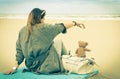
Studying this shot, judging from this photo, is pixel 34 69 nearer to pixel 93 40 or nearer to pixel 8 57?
pixel 8 57

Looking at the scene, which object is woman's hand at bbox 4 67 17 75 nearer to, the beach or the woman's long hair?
the beach

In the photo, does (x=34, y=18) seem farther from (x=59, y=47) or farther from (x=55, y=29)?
(x=59, y=47)

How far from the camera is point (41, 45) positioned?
9.39 ft

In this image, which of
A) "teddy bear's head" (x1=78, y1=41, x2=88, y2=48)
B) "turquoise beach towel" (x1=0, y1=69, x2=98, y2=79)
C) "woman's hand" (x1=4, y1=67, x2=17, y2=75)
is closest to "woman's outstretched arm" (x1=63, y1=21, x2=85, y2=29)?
"teddy bear's head" (x1=78, y1=41, x2=88, y2=48)

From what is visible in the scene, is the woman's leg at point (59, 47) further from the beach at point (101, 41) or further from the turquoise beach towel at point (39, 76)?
the turquoise beach towel at point (39, 76)

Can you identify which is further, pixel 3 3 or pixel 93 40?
pixel 3 3

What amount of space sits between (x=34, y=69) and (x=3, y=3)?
2.18 feet

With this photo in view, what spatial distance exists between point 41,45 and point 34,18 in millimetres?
241

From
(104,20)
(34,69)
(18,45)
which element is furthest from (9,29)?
(104,20)

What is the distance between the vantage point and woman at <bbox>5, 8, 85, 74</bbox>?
2848mm

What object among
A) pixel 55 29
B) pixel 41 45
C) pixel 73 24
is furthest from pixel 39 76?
pixel 73 24

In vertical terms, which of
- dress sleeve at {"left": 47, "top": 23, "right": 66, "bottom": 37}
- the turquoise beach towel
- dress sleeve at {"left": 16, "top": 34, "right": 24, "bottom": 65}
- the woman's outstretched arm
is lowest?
the turquoise beach towel

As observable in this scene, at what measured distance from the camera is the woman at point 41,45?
9.34ft

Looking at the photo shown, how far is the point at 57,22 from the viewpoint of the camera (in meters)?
2.90
